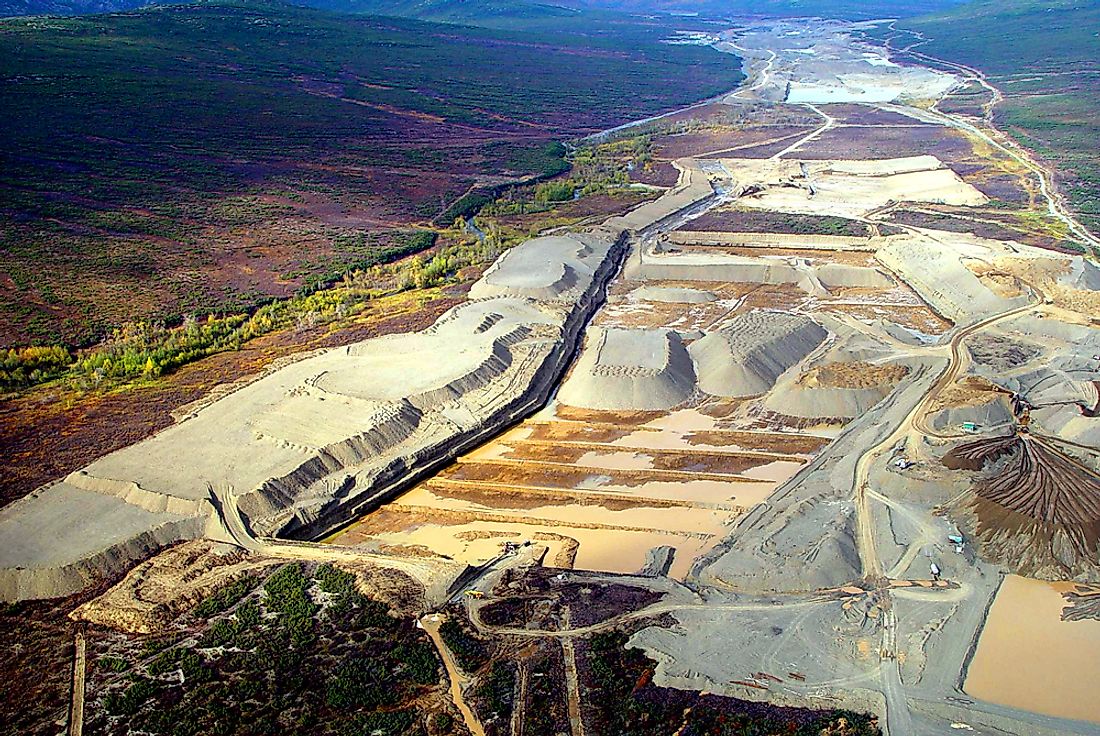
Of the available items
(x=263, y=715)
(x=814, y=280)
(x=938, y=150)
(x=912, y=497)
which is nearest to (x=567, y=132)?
(x=938, y=150)

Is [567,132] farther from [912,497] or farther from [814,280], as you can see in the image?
[912,497]

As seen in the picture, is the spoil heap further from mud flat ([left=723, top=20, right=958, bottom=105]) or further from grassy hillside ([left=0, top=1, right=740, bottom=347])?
mud flat ([left=723, top=20, right=958, bottom=105])

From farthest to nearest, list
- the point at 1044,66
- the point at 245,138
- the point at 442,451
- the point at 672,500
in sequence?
the point at 1044,66 < the point at 245,138 < the point at 442,451 < the point at 672,500

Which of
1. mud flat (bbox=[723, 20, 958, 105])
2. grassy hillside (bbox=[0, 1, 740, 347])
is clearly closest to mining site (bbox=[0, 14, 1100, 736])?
grassy hillside (bbox=[0, 1, 740, 347])

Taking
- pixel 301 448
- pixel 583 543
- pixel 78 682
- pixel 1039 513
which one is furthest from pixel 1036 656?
pixel 78 682

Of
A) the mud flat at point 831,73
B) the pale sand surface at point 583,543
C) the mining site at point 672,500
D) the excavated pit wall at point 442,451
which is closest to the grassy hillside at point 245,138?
the mud flat at point 831,73

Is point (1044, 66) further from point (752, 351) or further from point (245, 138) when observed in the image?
point (752, 351)
